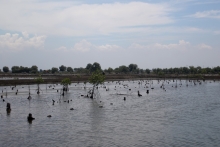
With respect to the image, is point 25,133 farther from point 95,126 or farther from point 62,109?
point 62,109

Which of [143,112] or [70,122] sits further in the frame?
[143,112]

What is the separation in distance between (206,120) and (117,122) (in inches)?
477

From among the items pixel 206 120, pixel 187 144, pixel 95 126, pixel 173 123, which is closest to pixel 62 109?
pixel 95 126

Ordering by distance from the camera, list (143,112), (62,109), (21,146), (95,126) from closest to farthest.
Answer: (21,146), (95,126), (143,112), (62,109)

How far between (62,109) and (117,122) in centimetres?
1478

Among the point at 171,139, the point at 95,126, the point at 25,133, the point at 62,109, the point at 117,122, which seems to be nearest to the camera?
the point at 171,139

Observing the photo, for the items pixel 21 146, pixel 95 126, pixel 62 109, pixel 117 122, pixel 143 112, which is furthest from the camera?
pixel 62 109

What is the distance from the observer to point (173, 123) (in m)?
37.7

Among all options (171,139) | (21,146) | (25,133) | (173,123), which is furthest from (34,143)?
(173,123)

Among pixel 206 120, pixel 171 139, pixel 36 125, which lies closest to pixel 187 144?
pixel 171 139

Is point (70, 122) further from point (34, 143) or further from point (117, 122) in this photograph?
point (34, 143)

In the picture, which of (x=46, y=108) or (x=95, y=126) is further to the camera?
(x=46, y=108)

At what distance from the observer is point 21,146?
90.2ft

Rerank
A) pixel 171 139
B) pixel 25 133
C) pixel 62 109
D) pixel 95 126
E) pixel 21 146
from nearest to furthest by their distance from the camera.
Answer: pixel 21 146 < pixel 171 139 < pixel 25 133 < pixel 95 126 < pixel 62 109
